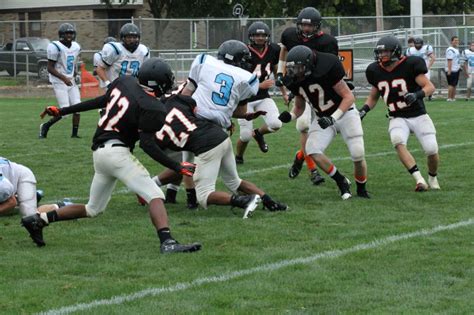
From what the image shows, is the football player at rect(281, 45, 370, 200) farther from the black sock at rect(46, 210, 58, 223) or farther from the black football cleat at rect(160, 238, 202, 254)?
the black sock at rect(46, 210, 58, 223)

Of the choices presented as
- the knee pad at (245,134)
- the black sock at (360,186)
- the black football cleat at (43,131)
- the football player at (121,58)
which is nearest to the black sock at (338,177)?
the black sock at (360,186)

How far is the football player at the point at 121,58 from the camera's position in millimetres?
13305

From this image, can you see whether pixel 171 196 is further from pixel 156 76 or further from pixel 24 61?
pixel 24 61

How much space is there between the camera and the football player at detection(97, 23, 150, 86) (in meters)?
13.3

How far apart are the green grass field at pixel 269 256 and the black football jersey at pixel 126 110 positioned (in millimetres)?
812

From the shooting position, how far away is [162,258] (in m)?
6.84

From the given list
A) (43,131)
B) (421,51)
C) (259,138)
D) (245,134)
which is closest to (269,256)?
(245,134)

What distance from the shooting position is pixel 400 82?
32.0 ft

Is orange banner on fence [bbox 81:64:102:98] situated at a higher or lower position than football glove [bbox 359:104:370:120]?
higher

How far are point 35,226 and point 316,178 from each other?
3962 millimetres

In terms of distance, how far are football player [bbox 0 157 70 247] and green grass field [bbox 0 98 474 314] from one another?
194 millimetres

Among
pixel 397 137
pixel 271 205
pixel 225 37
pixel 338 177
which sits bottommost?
pixel 271 205

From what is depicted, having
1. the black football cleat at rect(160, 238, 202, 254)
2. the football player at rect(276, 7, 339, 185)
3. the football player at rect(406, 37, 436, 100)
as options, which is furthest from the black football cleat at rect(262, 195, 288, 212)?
the football player at rect(406, 37, 436, 100)

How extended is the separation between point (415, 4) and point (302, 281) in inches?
942
